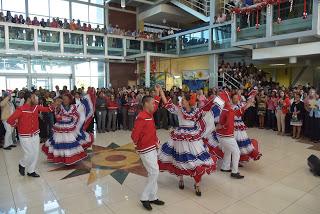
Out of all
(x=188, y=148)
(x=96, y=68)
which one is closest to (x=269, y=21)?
(x=188, y=148)

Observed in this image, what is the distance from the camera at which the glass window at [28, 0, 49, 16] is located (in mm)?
16516

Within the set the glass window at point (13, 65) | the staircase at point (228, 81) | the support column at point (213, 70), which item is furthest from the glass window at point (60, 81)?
the staircase at point (228, 81)

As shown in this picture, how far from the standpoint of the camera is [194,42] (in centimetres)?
1691

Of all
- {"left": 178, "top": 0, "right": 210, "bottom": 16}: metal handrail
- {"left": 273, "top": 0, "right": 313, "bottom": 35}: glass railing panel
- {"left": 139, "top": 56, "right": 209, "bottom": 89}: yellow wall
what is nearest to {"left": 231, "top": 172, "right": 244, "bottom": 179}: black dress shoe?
{"left": 273, "top": 0, "right": 313, "bottom": 35}: glass railing panel

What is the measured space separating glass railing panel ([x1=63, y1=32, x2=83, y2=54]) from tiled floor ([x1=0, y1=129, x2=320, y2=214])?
12313 millimetres

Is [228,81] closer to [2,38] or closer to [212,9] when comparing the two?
[212,9]

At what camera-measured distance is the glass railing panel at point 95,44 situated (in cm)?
1730

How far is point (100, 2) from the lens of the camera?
64.1 ft

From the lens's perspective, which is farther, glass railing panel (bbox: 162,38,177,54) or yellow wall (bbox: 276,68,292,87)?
glass railing panel (bbox: 162,38,177,54)

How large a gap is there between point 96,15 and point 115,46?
3.06 metres

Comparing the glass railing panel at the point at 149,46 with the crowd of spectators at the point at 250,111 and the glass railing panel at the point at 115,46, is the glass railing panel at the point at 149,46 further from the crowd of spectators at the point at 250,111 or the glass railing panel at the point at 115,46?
the crowd of spectators at the point at 250,111

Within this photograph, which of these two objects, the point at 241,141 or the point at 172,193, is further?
the point at 241,141

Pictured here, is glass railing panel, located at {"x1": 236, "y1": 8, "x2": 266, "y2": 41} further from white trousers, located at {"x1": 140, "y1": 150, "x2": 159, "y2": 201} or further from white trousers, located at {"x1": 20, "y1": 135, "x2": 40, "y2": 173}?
white trousers, located at {"x1": 20, "y1": 135, "x2": 40, "y2": 173}

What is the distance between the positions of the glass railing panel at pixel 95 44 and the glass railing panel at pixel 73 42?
1.90ft
